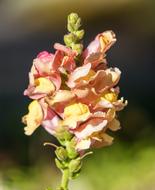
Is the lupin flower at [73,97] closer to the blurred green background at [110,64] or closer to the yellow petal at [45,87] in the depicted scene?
the yellow petal at [45,87]

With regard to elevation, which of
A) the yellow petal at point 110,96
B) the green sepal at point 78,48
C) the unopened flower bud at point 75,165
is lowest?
the unopened flower bud at point 75,165

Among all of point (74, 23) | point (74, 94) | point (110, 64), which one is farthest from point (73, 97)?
point (110, 64)

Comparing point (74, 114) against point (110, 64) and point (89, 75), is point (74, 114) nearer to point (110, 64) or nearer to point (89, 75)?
point (89, 75)

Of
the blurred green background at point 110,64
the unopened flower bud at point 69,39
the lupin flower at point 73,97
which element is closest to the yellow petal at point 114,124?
the lupin flower at point 73,97

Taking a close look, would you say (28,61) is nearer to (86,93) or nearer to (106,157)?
(106,157)

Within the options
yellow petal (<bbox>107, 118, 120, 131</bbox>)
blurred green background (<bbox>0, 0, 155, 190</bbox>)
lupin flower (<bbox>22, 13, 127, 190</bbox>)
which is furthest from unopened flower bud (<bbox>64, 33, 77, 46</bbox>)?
blurred green background (<bbox>0, 0, 155, 190</bbox>)
